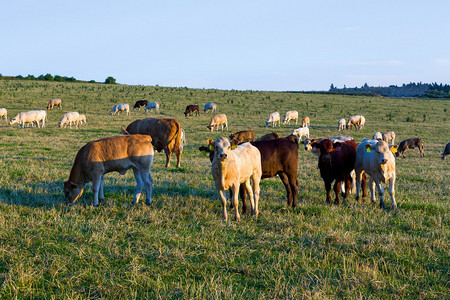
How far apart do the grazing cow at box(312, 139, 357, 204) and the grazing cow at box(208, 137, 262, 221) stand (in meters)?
1.83

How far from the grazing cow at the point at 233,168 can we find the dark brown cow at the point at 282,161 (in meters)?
0.37

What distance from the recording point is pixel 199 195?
8.95 m

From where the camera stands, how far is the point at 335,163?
884cm

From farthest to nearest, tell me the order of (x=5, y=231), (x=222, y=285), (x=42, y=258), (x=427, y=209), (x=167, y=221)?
(x=427, y=209), (x=167, y=221), (x=5, y=231), (x=42, y=258), (x=222, y=285)

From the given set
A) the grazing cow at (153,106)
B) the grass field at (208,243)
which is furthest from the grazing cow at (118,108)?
the grass field at (208,243)

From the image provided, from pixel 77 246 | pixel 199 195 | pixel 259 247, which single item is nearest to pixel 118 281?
pixel 77 246

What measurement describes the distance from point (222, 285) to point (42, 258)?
2468mm

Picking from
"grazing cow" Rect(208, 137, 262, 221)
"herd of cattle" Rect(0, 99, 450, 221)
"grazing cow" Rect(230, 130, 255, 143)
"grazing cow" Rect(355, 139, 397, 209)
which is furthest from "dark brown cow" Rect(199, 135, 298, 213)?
"grazing cow" Rect(230, 130, 255, 143)

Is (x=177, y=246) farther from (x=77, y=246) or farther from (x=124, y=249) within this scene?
(x=77, y=246)

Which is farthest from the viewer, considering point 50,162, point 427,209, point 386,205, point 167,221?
point 50,162

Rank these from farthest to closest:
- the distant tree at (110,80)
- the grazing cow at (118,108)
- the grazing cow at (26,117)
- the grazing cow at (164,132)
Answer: the distant tree at (110,80), the grazing cow at (118,108), the grazing cow at (26,117), the grazing cow at (164,132)

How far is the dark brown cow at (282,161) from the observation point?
816 centimetres

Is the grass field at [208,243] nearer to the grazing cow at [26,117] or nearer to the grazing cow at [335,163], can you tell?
the grazing cow at [335,163]

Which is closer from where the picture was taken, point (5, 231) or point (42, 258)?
point (42, 258)
